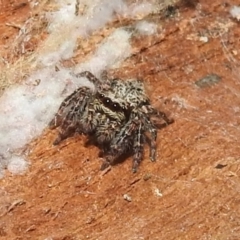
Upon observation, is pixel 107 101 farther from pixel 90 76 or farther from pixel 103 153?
pixel 103 153

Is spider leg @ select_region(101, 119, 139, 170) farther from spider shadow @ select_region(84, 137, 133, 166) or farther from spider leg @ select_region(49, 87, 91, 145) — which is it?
spider leg @ select_region(49, 87, 91, 145)

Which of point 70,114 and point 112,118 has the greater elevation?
point 70,114

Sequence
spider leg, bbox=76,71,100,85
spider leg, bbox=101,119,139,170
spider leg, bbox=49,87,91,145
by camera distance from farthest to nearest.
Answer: spider leg, bbox=76,71,100,85, spider leg, bbox=49,87,91,145, spider leg, bbox=101,119,139,170

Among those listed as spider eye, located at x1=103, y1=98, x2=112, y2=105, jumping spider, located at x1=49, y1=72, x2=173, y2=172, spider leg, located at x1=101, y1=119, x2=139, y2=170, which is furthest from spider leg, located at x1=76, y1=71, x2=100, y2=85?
spider leg, located at x1=101, y1=119, x2=139, y2=170

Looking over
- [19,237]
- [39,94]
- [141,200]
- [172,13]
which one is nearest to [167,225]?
[141,200]

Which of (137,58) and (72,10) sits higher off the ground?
(72,10)

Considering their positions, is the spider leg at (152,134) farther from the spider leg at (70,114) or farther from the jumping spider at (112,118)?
the spider leg at (70,114)

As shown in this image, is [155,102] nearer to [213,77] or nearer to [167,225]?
[213,77]

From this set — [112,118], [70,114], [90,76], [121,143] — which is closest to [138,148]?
[121,143]
